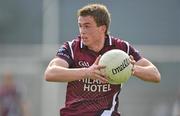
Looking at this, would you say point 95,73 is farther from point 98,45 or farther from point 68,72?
point 98,45

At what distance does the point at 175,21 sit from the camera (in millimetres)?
16422

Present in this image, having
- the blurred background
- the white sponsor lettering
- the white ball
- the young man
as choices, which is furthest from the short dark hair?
the blurred background

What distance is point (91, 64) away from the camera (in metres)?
6.99

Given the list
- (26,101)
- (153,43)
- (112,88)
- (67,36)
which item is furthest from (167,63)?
(112,88)

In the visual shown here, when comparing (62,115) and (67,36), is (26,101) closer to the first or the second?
(67,36)

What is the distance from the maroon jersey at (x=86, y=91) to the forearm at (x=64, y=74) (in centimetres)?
25

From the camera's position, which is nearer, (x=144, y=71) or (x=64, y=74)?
(x=64, y=74)

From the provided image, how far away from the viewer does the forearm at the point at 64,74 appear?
656 cm

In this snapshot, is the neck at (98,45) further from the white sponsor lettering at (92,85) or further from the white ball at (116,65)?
the white ball at (116,65)

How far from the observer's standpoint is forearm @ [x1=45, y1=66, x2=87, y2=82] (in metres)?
6.56

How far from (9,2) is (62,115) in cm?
974

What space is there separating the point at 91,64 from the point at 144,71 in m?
0.51

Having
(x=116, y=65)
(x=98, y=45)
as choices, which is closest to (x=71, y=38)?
(x=98, y=45)

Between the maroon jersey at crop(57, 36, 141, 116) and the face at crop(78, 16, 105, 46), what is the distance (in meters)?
0.15
